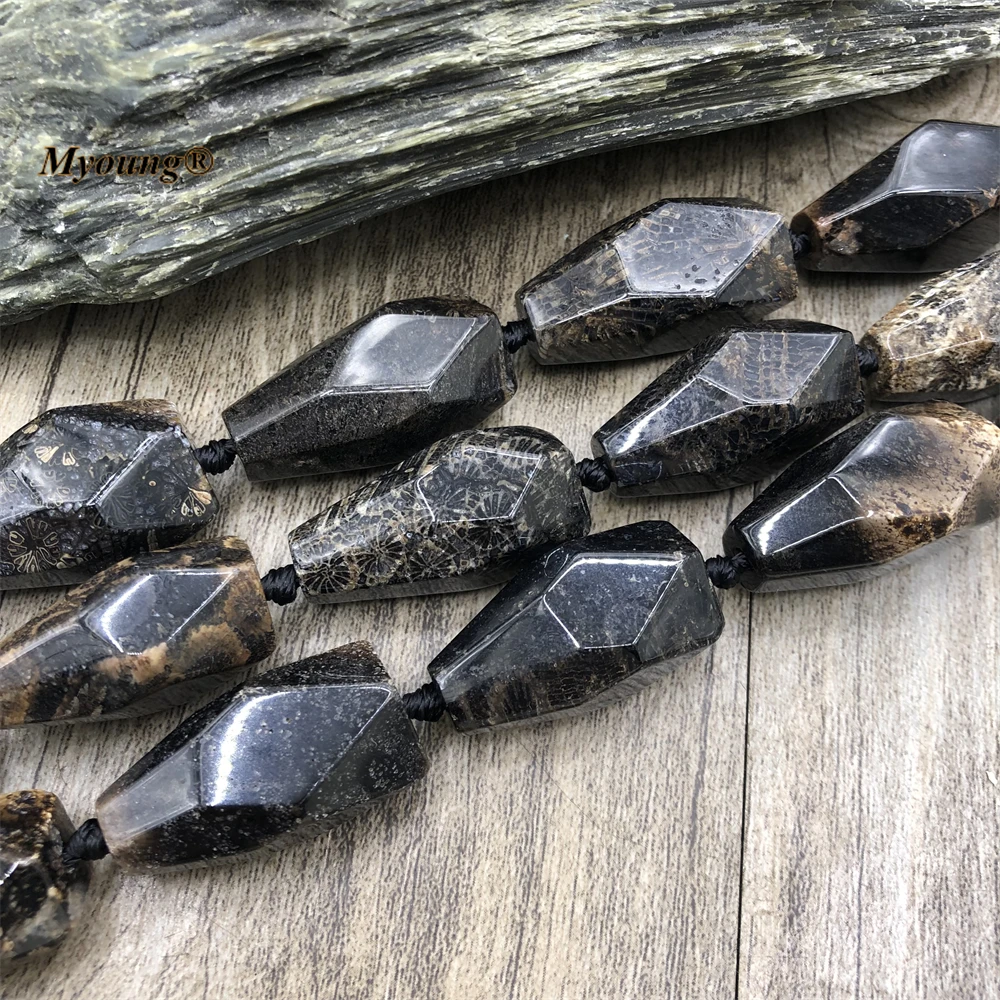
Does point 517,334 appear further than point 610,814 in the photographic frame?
Yes

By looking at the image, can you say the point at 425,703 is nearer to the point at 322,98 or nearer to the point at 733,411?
the point at 733,411

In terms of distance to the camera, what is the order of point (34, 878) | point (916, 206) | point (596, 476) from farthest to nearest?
point (916, 206) < point (596, 476) < point (34, 878)

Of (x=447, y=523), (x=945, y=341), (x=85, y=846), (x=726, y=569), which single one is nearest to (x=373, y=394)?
(x=447, y=523)

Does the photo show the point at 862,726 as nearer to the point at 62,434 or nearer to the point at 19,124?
the point at 62,434

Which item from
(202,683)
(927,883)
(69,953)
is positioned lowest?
(927,883)

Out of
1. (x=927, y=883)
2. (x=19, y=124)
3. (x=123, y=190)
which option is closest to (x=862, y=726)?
(x=927, y=883)

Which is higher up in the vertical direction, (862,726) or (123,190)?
(123,190)

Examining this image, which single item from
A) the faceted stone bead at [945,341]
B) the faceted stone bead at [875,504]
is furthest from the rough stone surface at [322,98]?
the faceted stone bead at [875,504]
